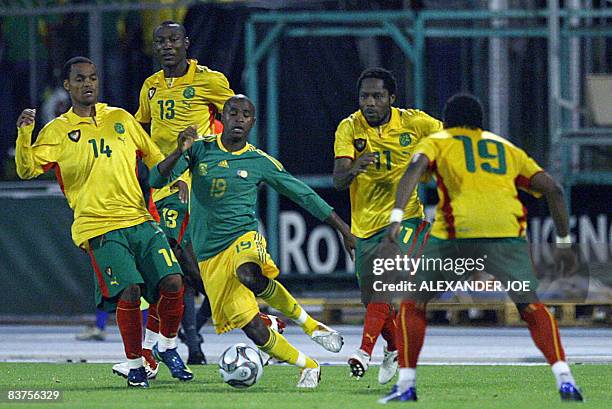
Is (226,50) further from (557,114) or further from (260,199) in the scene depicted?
(557,114)

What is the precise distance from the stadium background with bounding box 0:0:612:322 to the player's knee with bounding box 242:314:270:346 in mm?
7698

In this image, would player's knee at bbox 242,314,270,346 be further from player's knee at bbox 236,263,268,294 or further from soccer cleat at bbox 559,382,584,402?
soccer cleat at bbox 559,382,584,402

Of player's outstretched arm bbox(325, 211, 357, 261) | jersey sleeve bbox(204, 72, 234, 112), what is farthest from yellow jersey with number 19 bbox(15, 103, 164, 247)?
jersey sleeve bbox(204, 72, 234, 112)

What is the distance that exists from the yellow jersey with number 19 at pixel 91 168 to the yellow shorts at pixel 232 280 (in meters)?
0.66

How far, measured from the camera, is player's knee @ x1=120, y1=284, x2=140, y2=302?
40.0 feet

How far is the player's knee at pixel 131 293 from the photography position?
12195 millimetres

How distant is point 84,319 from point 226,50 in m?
3.49

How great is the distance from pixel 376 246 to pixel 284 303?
1.03m

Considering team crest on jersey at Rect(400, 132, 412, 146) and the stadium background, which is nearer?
team crest on jersey at Rect(400, 132, 412, 146)

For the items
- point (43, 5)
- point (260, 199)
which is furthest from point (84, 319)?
point (43, 5)

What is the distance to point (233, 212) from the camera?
1228 cm

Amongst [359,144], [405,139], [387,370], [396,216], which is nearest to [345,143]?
[359,144]

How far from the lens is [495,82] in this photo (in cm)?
2017

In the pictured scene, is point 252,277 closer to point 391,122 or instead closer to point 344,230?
point 344,230
